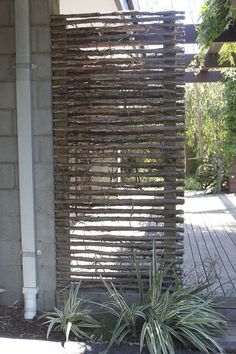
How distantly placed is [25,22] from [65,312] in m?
2.22

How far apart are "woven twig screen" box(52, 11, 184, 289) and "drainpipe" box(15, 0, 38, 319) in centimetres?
21

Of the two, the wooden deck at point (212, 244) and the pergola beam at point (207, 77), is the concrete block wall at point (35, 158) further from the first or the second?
the pergola beam at point (207, 77)

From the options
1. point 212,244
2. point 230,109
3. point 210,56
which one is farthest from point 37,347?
point 230,109

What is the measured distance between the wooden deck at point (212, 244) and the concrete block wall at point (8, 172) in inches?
59.2

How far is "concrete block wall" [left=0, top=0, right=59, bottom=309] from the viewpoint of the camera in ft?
11.9

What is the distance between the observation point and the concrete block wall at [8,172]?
364 centimetres

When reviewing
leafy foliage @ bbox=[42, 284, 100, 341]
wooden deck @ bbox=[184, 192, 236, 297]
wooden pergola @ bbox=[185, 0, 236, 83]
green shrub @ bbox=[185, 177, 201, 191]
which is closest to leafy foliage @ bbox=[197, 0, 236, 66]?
wooden pergola @ bbox=[185, 0, 236, 83]

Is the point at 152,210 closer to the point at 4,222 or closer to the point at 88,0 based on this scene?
the point at 4,222

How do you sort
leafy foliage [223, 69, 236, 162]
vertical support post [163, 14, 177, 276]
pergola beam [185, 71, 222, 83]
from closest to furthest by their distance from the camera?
vertical support post [163, 14, 177, 276], leafy foliage [223, 69, 236, 162], pergola beam [185, 71, 222, 83]

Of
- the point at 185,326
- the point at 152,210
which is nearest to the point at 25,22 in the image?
the point at 152,210

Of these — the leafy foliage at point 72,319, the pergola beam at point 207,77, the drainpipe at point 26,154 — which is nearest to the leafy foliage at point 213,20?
the drainpipe at point 26,154

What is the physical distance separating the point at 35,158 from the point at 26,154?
92 millimetres

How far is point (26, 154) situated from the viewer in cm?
360

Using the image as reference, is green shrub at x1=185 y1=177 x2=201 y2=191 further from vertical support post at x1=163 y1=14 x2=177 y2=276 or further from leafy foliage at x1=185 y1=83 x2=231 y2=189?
vertical support post at x1=163 y1=14 x2=177 y2=276
